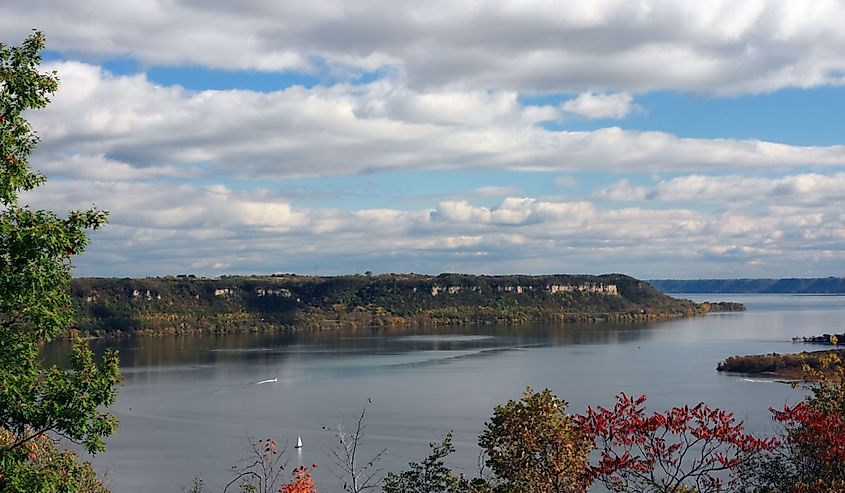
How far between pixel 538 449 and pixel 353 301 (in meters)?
155

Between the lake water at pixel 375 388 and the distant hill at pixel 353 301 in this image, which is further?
the distant hill at pixel 353 301

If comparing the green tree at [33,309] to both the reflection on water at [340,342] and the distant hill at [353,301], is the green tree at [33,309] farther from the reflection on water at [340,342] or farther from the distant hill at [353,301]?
the distant hill at [353,301]

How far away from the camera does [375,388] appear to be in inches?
2308

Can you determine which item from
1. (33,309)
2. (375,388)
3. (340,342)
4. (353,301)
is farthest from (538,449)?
(353,301)

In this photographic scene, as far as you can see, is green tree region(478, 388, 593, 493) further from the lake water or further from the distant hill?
the distant hill

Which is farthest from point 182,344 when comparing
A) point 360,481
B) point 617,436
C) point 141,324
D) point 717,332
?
point 617,436

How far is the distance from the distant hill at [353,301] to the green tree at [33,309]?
404ft

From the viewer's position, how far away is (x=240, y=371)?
73.6 m

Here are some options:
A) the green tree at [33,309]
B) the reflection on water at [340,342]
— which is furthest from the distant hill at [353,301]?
the green tree at [33,309]

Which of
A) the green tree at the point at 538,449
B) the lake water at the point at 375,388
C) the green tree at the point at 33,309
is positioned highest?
the green tree at the point at 33,309

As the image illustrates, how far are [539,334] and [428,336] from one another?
1469cm

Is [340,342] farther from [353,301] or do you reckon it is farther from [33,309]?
[33,309]

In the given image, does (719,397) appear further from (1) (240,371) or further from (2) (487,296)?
(2) (487,296)

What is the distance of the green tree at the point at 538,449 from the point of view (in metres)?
13.0
